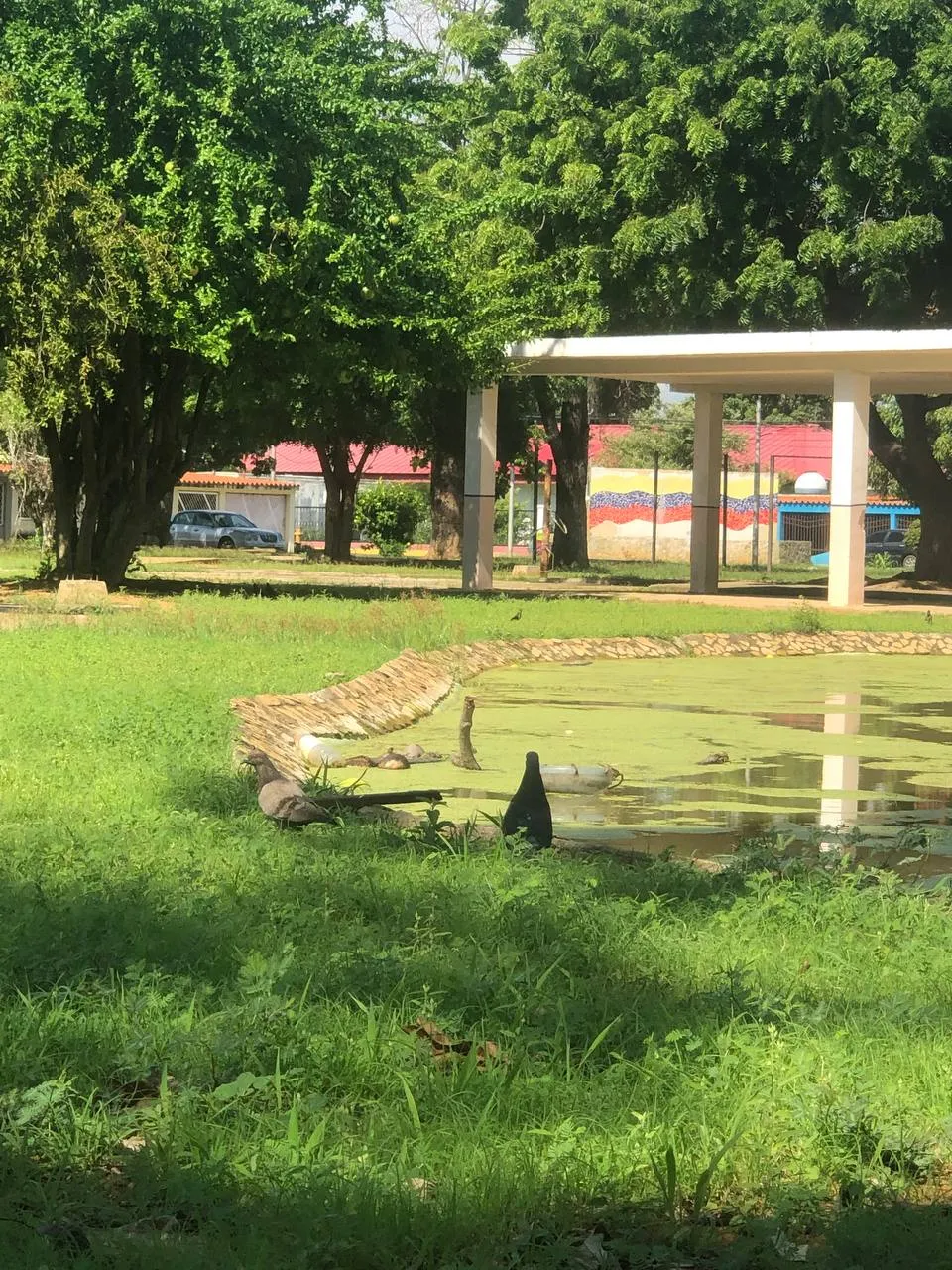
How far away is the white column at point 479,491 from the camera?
29.7m

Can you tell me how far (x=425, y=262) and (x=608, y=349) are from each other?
12.5 ft

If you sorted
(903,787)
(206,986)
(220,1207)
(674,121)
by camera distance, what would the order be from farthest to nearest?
(674,121) → (903,787) → (206,986) → (220,1207)

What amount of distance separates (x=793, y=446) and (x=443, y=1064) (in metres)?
56.2

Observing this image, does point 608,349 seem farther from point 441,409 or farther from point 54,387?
point 441,409

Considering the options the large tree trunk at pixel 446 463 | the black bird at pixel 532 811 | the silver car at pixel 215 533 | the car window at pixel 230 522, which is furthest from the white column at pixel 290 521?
the black bird at pixel 532 811

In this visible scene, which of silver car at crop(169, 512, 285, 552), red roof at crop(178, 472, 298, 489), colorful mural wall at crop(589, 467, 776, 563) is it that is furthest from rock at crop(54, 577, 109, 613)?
red roof at crop(178, 472, 298, 489)

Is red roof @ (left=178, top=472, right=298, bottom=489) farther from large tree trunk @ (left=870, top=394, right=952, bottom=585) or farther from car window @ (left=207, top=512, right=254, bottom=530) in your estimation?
large tree trunk @ (left=870, top=394, right=952, bottom=585)

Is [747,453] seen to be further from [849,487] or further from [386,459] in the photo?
[849,487]

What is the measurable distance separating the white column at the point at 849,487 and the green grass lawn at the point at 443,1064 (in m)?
20.7

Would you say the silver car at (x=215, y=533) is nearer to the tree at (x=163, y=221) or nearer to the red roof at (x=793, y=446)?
the red roof at (x=793, y=446)

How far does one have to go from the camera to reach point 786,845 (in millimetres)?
8492

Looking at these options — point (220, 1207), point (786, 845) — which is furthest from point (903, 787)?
point (220, 1207)

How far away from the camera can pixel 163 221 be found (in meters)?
23.1

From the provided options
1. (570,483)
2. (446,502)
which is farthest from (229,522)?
(570,483)
